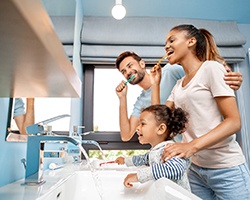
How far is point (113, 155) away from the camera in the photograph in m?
2.14

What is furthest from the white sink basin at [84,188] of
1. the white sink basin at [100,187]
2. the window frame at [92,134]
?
the window frame at [92,134]

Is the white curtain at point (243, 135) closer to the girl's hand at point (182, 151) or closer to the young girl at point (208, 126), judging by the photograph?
the young girl at point (208, 126)

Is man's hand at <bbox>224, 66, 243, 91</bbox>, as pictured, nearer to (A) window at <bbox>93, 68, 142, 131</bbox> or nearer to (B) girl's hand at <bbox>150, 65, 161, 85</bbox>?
(B) girl's hand at <bbox>150, 65, 161, 85</bbox>

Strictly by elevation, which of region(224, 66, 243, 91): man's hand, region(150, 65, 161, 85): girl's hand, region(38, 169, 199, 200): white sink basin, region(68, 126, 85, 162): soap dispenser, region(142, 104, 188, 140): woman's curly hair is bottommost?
region(38, 169, 199, 200): white sink basin

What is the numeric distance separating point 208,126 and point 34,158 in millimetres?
624

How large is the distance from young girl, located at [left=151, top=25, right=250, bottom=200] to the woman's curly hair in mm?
25

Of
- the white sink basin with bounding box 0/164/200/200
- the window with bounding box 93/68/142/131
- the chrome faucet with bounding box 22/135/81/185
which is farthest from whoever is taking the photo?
the window with bounding box 93/68/142/131

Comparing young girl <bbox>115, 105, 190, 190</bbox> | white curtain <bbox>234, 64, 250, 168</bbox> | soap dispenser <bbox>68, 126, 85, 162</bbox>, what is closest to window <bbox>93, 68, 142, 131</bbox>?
soap dispenser <bbox>68, 126, 85, 162</bbox>

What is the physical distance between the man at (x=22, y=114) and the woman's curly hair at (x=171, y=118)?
0.51 m

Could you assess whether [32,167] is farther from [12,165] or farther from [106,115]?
[106,115]

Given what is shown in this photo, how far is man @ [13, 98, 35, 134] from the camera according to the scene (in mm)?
834

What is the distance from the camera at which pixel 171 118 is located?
3.38 ft

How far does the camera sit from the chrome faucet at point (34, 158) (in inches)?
27.7

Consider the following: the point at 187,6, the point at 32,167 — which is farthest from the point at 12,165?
the point at 187,6
